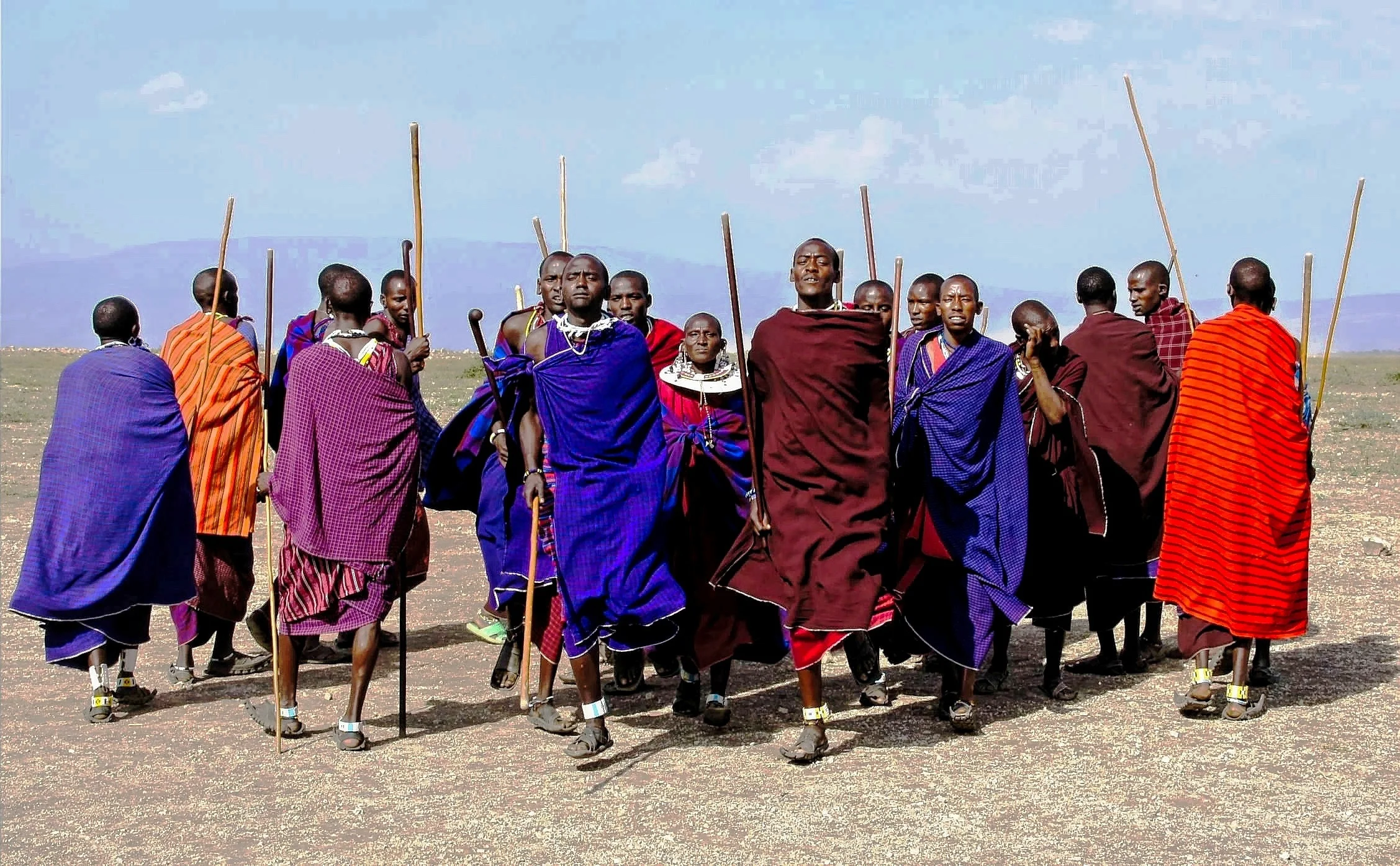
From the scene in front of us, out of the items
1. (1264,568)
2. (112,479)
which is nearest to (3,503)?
(112,479)

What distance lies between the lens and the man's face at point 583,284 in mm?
6910

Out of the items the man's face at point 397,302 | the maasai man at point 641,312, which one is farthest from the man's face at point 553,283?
the man's face at point 397,302

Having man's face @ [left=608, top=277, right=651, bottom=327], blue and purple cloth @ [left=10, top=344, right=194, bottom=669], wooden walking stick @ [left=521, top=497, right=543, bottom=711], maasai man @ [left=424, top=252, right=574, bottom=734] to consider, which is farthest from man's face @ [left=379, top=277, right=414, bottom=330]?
wooden walking stick @ [left=521, top=497, right=543, bottom=711]

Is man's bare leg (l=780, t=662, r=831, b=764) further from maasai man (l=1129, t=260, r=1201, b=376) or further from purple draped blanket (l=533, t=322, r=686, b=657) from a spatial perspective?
maasai man (l=1129, t=260, r=1201, b=376)

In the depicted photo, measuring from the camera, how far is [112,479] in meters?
7.85

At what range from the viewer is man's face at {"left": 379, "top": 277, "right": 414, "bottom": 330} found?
9.08 m

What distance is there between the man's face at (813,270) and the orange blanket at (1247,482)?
2156 mm

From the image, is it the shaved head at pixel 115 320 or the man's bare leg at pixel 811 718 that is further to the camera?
the shaved head at pixel 115 320

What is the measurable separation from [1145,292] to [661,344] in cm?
302

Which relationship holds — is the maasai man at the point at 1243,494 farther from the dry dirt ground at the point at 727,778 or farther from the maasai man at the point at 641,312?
the maasai man at the point at 641,312

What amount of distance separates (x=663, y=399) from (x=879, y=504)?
149 cm

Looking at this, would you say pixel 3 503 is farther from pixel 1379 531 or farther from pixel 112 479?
pixel 1379 531

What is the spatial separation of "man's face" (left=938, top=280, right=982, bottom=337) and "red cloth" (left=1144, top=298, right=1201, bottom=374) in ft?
7.32

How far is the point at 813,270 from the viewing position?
22.9ft
